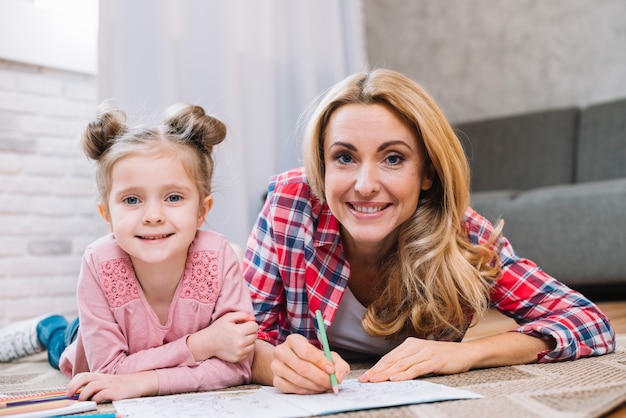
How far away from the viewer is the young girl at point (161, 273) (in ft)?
3.56

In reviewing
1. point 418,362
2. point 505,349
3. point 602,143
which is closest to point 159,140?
point 418,362

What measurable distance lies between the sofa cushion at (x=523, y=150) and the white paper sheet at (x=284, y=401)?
2157 millimetres

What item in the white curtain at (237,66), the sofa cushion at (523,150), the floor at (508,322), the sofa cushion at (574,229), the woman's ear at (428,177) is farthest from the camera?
the sofa cushion at (523,150)

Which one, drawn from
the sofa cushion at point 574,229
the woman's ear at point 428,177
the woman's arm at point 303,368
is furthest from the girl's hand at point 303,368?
the sofa cushion at point 574,229

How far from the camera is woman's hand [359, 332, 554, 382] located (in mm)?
1059

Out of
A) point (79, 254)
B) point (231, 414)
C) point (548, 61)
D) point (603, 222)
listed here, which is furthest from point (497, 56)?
point (231, 414)

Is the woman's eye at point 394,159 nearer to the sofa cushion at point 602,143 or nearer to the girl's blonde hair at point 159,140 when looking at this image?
the girl's blonde hair at point 159,140

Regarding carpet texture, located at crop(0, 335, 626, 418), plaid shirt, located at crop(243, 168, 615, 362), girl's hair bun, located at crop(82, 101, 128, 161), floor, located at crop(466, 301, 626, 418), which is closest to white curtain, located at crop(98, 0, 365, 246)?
plaid shirt, located at crop(243, 168, 615, 362)

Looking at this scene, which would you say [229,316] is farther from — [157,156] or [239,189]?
[239,189]

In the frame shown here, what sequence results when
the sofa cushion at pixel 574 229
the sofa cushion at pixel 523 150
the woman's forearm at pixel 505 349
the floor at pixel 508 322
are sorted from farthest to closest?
the sofa cushion at pixel 523 150 → the sofa cushion at pixel 574 229 → the floor at pixel 508 322 → the woman's forearm at pixel 505 349

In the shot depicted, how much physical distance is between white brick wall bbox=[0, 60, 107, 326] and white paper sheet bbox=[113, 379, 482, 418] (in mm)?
1374

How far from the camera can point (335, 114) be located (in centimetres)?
123

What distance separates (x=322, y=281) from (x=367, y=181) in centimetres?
25

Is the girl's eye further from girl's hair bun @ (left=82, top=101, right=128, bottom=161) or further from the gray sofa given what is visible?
the gray sofa
